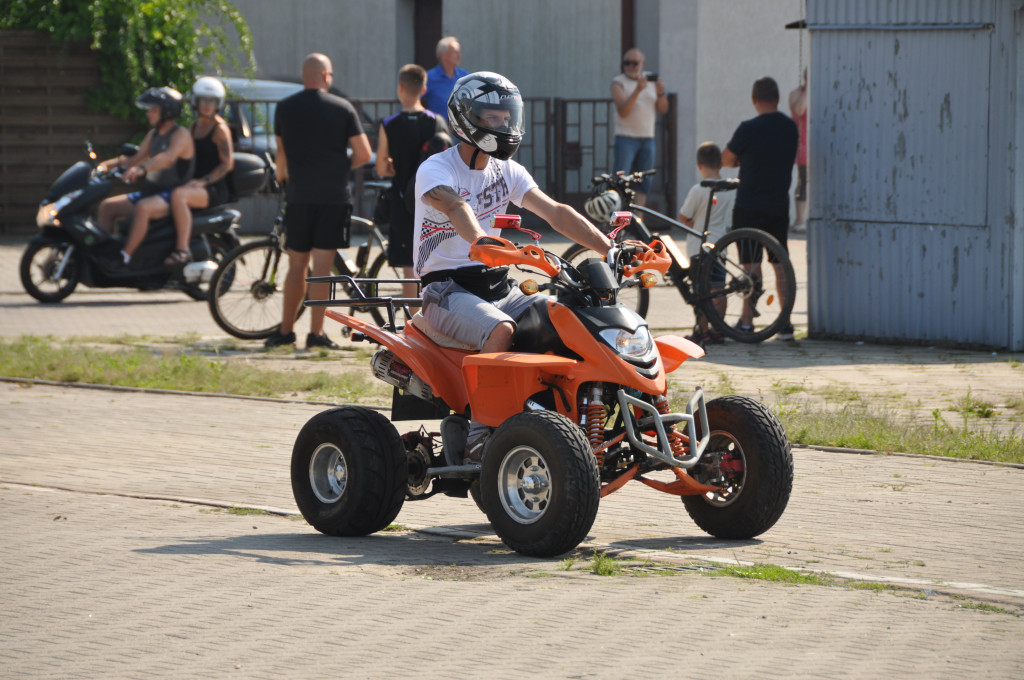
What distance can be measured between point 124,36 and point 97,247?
6881 millimetres

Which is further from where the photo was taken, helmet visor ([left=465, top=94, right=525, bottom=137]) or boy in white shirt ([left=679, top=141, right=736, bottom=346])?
boy in white shirt ([left=679, top=141, right=736, bottom=346])

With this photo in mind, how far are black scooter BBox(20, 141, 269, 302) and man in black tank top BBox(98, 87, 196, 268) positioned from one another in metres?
0.12

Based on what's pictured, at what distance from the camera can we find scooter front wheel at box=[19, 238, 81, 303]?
15219mm

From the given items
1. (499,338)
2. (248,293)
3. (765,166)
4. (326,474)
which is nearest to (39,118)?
(248,293)

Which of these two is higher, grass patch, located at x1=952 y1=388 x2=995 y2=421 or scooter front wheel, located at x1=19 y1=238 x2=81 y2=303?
scooter front wheel, located at x1=19 y1=238 x2=81 y2=303

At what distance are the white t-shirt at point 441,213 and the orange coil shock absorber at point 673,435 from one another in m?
1.00

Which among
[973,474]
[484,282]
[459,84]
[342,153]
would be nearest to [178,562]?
[484,282]

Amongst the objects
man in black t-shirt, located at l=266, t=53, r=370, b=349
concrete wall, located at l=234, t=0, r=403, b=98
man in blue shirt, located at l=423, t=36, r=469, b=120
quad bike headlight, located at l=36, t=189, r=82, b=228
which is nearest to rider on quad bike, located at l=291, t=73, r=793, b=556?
man in black t-shirt, located at l=266, t=53, r=370, b=349

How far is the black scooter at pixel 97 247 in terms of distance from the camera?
15117 mm

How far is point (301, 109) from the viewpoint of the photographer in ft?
40.7

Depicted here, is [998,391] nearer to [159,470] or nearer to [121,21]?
[159,470]

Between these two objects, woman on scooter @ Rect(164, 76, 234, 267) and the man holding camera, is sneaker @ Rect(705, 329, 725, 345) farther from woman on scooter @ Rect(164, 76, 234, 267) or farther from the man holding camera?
the man holding camera

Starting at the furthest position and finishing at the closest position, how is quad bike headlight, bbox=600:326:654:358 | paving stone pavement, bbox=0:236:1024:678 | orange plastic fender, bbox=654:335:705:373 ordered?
orange plastic fender, bbox=654:335:705:373, quad bike headlight, bbox=600:326:654:358, paving stone pavement, bbox=0:236:1024:678

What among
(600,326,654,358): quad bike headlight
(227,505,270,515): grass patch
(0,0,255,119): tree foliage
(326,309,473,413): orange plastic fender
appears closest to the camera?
(600,326,654,358): quad bike headlight
